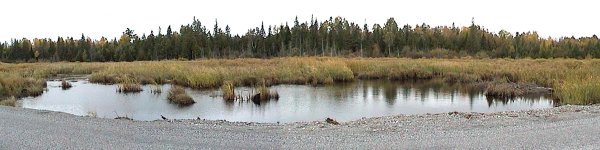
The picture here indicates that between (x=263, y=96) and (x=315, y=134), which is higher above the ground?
(x=263, y=96)

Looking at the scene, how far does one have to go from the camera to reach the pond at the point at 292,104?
15805mm

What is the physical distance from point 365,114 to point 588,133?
24.9ft

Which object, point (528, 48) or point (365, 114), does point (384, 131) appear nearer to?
point (365, 114)

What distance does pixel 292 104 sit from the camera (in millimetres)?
18453

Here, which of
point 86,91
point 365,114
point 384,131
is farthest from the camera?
point 86,91

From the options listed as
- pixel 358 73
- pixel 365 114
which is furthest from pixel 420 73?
pixel 365 114

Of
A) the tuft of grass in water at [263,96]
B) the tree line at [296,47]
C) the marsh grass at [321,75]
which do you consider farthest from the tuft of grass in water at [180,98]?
the tree line at [296,47]

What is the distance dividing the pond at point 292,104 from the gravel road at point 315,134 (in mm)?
4214

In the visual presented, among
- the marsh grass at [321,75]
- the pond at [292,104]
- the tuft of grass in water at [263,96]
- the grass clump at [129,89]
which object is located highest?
the marsh grass at [321,75]

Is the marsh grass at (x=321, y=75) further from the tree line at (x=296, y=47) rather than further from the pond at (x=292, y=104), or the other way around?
the tree line at (x=296, y=47)

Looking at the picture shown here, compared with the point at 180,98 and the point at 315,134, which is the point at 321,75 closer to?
the point at 180,98

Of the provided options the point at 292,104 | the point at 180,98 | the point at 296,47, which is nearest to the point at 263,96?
the point at 292,104

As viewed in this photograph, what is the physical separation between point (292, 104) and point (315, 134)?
29.8 ft

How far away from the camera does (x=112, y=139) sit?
870cm
